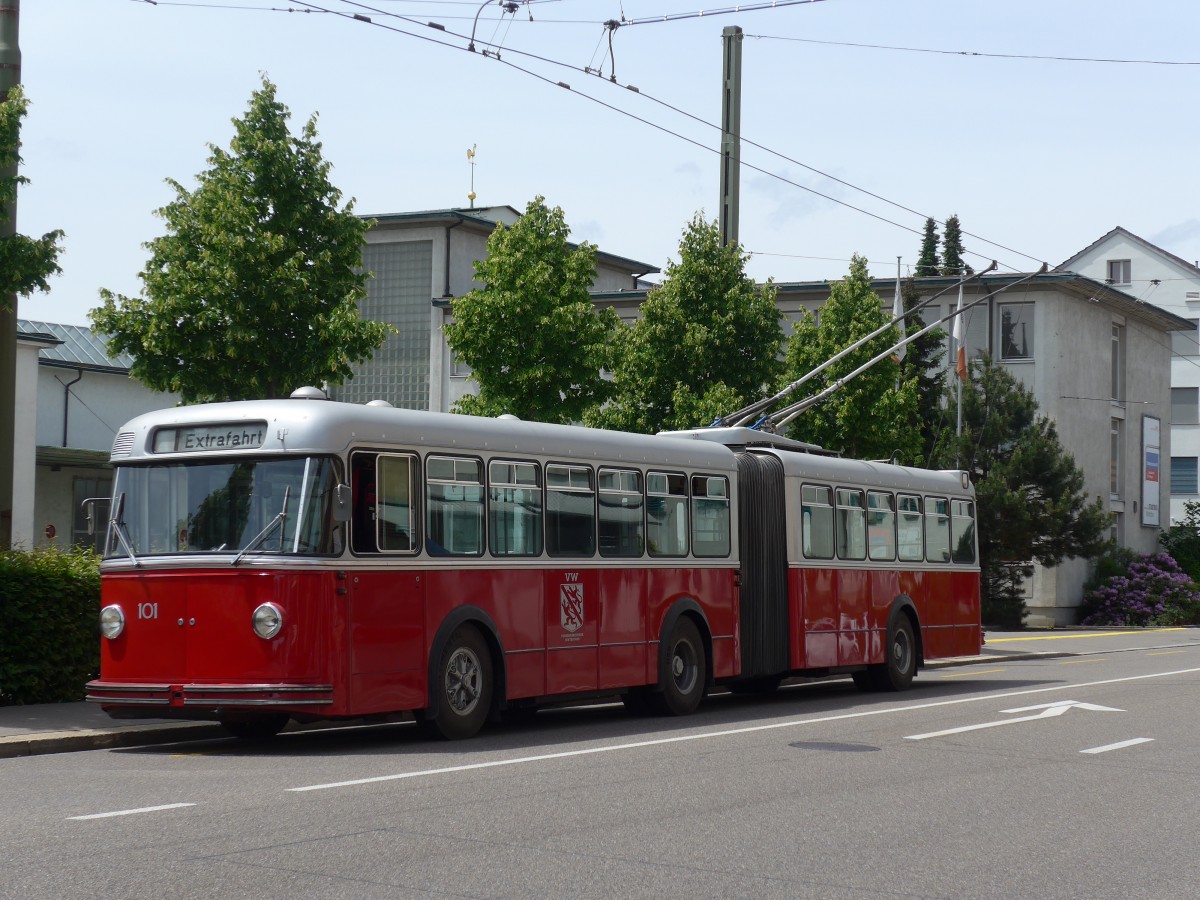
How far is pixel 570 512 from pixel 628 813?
6.68 metres

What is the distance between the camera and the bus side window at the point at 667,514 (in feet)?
58.3

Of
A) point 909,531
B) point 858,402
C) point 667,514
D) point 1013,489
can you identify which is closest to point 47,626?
point 667,514

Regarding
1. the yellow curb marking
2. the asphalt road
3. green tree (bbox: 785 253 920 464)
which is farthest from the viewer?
the yellow curb marking

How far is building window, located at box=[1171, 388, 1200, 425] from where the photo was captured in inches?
3246

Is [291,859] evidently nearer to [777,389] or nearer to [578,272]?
[578,272]

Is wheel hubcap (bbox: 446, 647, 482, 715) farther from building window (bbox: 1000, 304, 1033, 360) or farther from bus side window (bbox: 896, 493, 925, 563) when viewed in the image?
building window (bbox: 1000, 304, 1033, 360)

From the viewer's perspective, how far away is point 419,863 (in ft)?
26.7

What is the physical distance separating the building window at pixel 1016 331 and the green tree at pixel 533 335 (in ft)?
92.3

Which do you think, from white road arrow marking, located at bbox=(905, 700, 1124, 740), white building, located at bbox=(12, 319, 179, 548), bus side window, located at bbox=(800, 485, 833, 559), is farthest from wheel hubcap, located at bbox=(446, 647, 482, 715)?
white building, located at bbox=(12, 319, 179, 548)

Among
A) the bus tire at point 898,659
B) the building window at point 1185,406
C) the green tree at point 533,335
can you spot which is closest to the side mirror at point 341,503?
the bus tire at point 898,659

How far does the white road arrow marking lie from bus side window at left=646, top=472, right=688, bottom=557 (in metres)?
3.59

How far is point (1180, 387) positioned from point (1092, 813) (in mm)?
76221

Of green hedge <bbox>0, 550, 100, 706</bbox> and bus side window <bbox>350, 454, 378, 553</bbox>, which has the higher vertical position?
bus side window <bbox>350, 454, 378, 553</bbox>

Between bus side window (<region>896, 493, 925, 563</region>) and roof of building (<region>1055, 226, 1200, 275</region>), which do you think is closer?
bus side window (<region>896, 493, 925, 563</region>)
